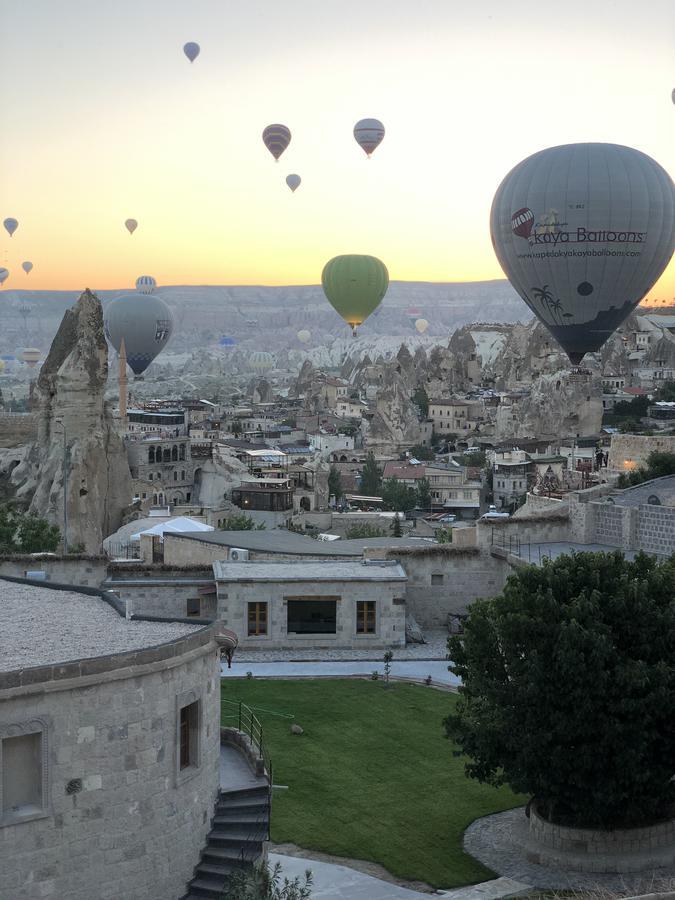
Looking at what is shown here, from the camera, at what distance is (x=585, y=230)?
58.7m

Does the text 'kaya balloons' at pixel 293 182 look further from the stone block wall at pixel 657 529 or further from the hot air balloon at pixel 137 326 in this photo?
the stone block wall at pixel 657 529

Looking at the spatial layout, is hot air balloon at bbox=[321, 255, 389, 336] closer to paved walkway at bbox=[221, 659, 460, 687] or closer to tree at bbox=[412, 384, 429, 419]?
tree at bbox=[412, 384, 429, 419]

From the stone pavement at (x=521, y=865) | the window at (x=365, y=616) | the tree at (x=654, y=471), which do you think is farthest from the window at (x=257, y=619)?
the tree at (x=654, y=471)

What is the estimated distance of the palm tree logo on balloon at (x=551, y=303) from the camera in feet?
204

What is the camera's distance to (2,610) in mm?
18344

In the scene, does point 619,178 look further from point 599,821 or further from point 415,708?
point 599,821

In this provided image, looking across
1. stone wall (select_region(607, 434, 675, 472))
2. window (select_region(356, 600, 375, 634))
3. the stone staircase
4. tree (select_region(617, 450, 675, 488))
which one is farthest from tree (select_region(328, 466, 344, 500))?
the stone staircase

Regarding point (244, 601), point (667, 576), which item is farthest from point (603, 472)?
point (667, 576)

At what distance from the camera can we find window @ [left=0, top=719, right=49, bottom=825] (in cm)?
1410

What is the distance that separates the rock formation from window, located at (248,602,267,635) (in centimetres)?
5273

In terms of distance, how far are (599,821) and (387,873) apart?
3.46 m

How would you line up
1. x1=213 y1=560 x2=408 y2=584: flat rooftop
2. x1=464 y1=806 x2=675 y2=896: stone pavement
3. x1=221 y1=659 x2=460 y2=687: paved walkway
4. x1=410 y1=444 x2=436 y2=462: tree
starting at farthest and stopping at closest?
x1=410 y1=444 x2=436 y2=462: tree → x1=213 y1=560 x2=408 y2=584: flat rooftop → x1=221 y1=659 x2=460 y2=687: paved walkway → x1=464 y1=806 x2=675 y2=896: stone pavement

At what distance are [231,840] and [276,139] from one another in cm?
9656

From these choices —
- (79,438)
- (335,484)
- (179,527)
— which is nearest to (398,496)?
(335,484)
